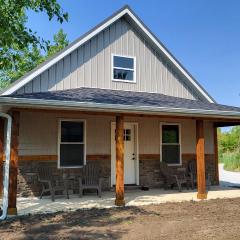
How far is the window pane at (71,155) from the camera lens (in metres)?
11.3

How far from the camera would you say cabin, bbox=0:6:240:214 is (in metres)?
9.77

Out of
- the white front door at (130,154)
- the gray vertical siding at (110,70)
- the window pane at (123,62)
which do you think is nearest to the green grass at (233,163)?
the gray vertical siding at (110,70)

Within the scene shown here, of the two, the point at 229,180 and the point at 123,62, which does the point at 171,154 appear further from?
the point at 229,180

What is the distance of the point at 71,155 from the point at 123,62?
4.11m

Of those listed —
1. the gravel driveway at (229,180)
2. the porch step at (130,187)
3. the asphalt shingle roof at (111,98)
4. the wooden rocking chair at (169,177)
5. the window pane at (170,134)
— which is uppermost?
the asphalt shingle roof at (111,98)

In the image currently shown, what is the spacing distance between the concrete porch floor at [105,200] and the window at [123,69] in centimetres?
417

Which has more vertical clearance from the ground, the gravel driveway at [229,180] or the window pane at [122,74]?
the window pane at [122,74]

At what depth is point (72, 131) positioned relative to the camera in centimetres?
1147

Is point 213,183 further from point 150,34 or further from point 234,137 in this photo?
point 234,137

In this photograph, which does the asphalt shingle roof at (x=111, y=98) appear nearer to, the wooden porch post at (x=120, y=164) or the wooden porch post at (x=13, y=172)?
the wooden porch post at (x=120, y=164)

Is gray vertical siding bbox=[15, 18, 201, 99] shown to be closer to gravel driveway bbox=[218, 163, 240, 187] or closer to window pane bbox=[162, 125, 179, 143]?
window pane bbox=[162, 125, 179, 143]

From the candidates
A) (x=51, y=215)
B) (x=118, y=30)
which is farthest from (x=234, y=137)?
(x=51, y=215)

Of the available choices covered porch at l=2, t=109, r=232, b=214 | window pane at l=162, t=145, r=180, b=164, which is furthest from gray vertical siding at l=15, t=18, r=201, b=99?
window pane at l=162, t=145, r=180, b=164

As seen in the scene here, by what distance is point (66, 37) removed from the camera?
29797mm
